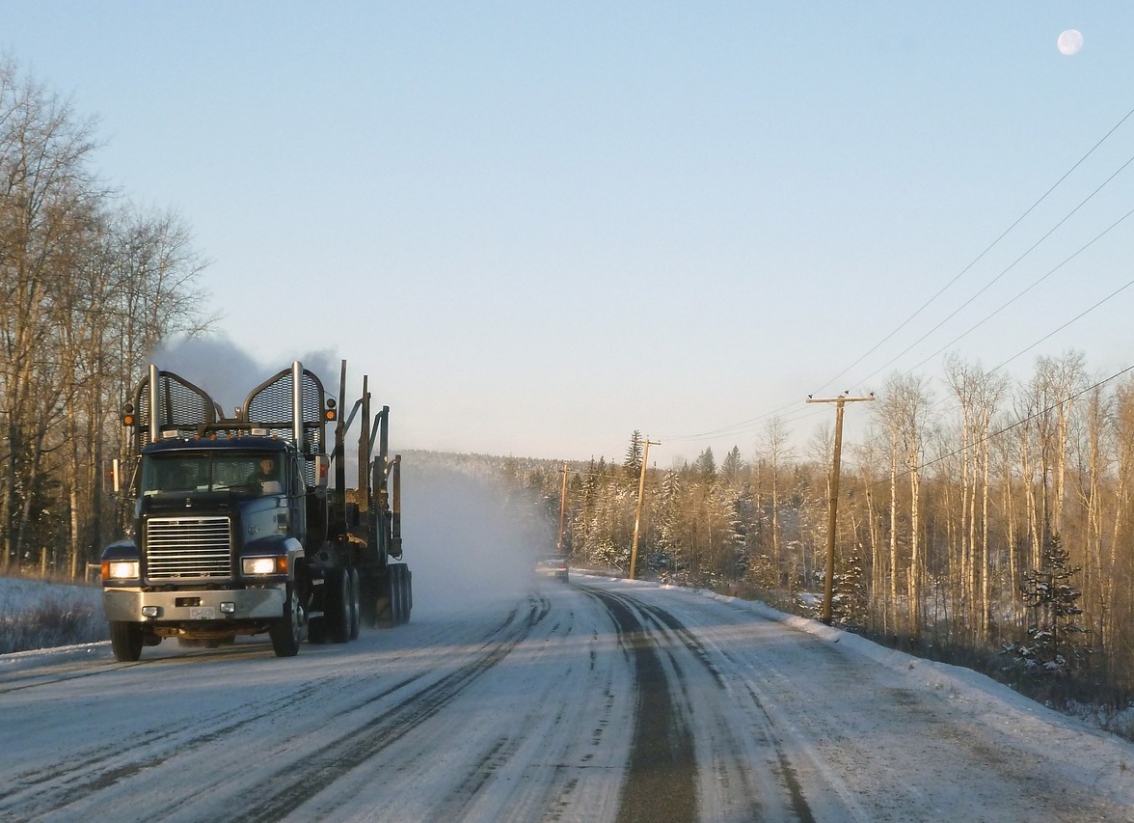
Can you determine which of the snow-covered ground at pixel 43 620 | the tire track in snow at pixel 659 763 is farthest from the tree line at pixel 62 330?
the tire track in snow at pixel 659 763

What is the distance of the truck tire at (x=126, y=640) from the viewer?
14.4 meters

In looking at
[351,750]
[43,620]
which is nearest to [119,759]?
[351,750]

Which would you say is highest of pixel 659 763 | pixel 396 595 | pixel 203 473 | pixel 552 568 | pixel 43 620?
pixel 203 473

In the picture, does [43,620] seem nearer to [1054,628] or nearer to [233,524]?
[233,524]

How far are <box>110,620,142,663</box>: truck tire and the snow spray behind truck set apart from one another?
0.02m

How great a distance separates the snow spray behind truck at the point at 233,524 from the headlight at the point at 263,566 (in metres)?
0.01

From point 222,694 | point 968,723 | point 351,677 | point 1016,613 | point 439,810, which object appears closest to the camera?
point 439,810

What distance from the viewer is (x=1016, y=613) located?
54.7 metres

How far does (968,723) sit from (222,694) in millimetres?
7912

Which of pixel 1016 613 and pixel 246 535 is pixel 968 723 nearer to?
pixel 246 535

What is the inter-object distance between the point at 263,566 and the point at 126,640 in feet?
7.50

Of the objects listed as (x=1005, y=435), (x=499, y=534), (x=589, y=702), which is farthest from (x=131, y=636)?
(x=1005, y=435)

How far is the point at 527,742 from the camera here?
8781 millimetres

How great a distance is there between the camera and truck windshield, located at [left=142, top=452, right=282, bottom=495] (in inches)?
599
